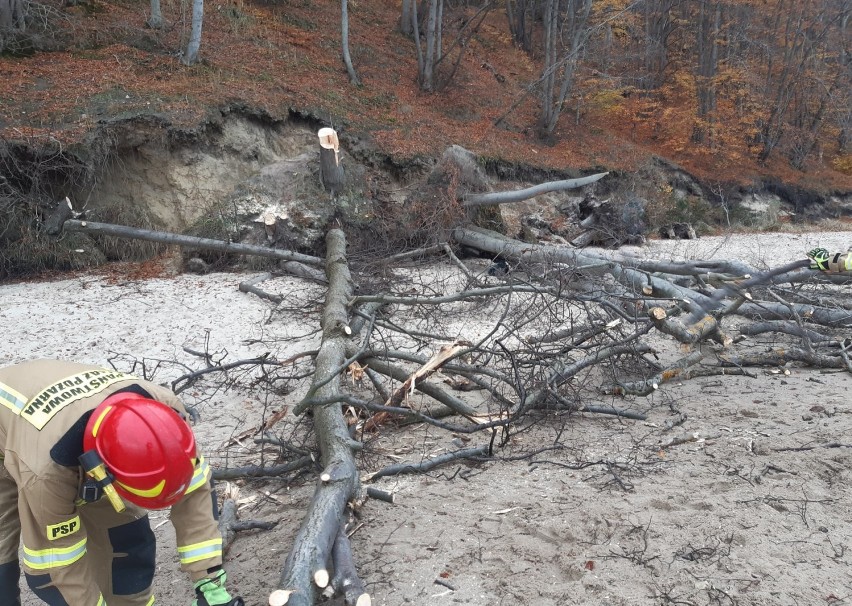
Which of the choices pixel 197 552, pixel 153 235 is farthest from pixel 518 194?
pixel 197 552

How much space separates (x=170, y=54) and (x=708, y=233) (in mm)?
13086

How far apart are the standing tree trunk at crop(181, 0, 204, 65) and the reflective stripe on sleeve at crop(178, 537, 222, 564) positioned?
10.8 meters

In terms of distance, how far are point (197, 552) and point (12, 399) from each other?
2.85 ft

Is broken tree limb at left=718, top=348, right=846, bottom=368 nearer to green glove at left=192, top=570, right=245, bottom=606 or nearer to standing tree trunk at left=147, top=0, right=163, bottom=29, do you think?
green glove at left=192, top=570, right=245, bottom=606

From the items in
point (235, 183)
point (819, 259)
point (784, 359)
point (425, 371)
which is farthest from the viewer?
point (235, 183)

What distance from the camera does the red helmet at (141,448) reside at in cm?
191

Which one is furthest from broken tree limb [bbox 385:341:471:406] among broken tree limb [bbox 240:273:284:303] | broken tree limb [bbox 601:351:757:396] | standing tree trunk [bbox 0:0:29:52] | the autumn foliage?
standing tree trunk [bbox 0:0:29:52]

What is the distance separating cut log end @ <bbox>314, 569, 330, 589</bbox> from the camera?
2.29m

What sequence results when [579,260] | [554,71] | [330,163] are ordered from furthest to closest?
1. [554,71]
2. [330,163]
3. [579,260]

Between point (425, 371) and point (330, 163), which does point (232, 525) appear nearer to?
point (425, 371)

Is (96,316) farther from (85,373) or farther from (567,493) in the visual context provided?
(567,493)

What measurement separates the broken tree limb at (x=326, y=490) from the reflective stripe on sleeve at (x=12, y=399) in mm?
1129

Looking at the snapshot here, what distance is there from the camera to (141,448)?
1.91 metres

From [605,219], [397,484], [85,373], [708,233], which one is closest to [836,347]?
[397,484]
